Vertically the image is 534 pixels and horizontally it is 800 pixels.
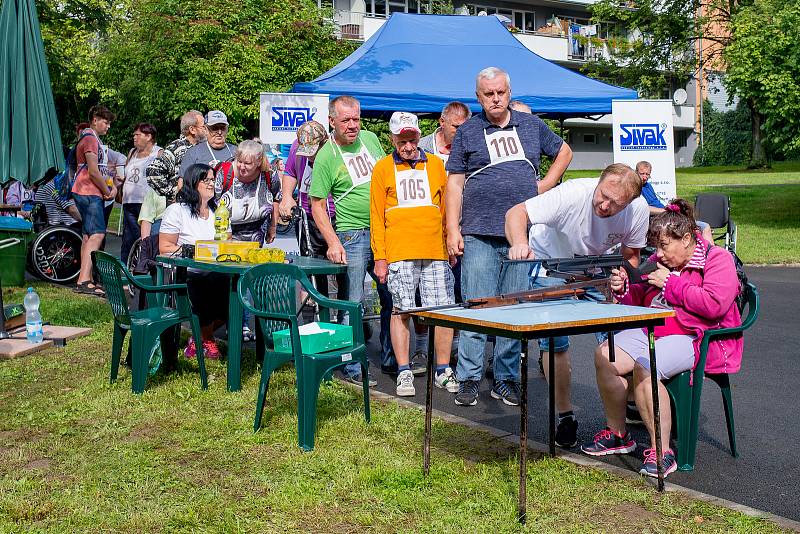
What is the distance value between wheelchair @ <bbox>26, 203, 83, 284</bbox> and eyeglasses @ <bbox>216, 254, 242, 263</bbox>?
6.59 metres

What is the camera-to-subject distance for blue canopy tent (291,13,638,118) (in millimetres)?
13258

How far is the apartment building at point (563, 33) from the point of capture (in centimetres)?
4494

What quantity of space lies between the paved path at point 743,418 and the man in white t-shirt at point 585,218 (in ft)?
2.42

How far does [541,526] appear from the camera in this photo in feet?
13.7

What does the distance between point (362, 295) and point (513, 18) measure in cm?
4958

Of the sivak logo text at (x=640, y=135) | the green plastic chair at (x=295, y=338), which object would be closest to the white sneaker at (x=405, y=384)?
A: the green plastic chair at (x=295, y=338)

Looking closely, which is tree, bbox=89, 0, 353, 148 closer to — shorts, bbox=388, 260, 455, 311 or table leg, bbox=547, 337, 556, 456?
shorts, bbox=388, 260, 455, 311

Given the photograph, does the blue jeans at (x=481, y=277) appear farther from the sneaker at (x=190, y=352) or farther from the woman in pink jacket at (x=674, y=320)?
the sneaker at (x=190, y=352)

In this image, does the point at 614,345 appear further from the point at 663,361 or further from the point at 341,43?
the point at 341,43

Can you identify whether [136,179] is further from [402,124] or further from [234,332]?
[402,124]

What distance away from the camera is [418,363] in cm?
770

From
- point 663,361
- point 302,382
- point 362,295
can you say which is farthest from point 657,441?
point 362,295

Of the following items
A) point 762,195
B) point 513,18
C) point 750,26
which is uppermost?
point 513,18

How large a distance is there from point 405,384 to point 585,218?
2189mm
